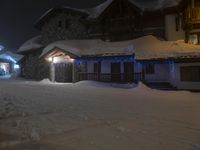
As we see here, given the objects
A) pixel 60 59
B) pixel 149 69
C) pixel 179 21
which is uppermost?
pixel 179 21

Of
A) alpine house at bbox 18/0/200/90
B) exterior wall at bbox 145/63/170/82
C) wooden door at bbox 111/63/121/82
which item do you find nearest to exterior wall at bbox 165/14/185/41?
alpine house at bbox 18/0/200/90

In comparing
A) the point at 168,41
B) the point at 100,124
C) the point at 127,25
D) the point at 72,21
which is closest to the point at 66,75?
the point at 72,21

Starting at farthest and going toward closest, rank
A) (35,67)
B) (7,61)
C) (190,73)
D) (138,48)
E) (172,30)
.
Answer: (7,61) → (35,67) → (172,30) → (138,48) → (190,73)

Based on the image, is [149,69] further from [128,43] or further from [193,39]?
[193,39]

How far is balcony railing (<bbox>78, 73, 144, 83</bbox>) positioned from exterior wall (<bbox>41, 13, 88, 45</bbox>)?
564cm

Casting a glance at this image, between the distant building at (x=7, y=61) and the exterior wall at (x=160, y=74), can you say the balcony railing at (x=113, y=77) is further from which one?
the distant building at (x=7, y=61)

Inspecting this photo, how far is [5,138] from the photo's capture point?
6426 millimetres

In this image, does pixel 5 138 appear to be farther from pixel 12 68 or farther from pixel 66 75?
pixel 12 68

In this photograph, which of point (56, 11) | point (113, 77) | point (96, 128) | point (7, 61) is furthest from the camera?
point (7, 61)

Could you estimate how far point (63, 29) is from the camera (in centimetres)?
3180

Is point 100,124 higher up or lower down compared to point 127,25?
lower down

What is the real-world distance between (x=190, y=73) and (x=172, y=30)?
560 cm

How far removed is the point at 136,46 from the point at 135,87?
4.70 metres

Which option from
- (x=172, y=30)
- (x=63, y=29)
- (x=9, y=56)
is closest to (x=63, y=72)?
(x=63, y=29)
